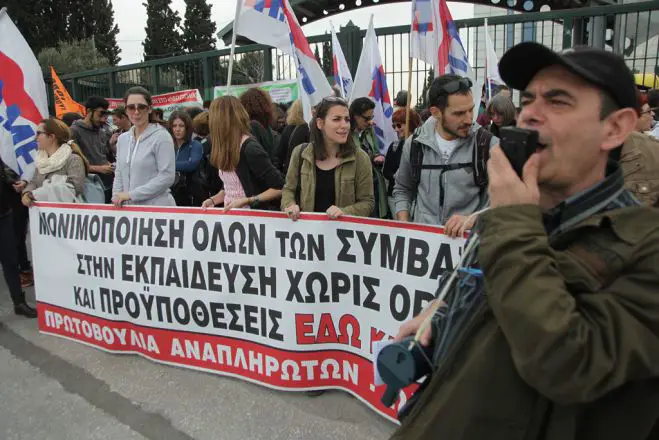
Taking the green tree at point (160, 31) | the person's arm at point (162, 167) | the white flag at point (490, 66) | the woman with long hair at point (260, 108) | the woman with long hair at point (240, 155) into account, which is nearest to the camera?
the woman with long hair at point (240, 155)

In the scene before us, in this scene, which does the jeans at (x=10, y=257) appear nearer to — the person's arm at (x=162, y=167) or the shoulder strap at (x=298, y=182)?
the person's arm at (x=162, y=167)

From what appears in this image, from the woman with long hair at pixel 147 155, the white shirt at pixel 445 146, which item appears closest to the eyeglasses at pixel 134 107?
the woman with long hair at pixel 147 155

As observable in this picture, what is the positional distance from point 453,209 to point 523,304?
6.81 feet

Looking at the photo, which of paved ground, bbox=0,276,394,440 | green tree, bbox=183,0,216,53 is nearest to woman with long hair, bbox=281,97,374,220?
paved ground, bbox=0,276,394,440

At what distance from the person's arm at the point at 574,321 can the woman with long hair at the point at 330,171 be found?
237 cm

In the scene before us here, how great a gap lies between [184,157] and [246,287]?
2.85 meters

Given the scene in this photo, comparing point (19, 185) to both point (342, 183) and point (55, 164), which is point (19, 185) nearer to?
point (55, 164)

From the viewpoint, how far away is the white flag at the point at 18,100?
4527 mm

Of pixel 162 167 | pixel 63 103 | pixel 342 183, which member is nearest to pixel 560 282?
pixel 342 183

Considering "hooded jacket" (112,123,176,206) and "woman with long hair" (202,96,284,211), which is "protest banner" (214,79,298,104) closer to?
"hooded jacket" (112,123,176,206)

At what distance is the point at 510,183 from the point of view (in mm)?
1056

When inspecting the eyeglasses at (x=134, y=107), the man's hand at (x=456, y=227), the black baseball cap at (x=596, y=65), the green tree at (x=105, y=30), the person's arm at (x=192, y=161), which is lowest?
the man's hand at (x=456, y=227)

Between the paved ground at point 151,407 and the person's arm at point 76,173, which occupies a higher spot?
the person's arm at point 76,173

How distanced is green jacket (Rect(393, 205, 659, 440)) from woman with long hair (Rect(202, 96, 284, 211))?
285cm
